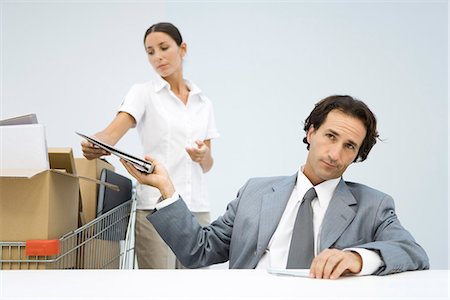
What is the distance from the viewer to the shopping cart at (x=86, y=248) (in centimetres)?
146

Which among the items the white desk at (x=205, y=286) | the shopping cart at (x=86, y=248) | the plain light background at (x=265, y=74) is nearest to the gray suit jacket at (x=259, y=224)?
the shopping cart at (x=86, y=248)

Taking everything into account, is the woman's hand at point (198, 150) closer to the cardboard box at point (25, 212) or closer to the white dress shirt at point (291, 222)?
the white dress shirt at point (291, 222)

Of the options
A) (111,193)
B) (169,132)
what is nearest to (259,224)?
(111,193)

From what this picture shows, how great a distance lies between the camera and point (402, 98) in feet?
13.6

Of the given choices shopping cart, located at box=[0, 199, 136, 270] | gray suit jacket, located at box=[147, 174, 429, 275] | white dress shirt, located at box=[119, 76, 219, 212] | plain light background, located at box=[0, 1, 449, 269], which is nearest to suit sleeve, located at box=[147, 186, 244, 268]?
gray suit jacket, located at box=[147, 174, 429, 275]

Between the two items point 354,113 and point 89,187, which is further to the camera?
point 89,187

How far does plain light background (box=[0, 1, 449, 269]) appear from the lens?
393 centimetres

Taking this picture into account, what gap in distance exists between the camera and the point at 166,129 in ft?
7.41

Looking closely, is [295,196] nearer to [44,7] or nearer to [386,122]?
[386,122]

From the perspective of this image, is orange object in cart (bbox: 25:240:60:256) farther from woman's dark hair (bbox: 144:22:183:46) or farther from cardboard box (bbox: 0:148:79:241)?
woman's dark hair (bbox: 144:22:183:46)

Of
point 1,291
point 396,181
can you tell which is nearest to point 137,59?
point 396,181

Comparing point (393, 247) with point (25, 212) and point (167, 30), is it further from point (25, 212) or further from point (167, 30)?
point (167, 30)

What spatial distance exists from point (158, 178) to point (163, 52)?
91 centimetres

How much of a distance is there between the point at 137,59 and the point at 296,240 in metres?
2.67
